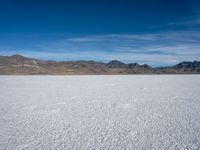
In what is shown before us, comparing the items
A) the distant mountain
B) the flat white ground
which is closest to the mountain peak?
the distant mountain

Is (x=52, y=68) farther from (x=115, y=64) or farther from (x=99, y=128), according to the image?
(x=115, y=64)

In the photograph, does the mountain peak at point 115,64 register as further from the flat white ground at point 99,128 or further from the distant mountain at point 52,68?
the flat white ground at point 99,128

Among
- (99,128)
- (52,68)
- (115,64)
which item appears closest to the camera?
(99,128)

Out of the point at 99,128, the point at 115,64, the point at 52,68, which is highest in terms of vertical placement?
the point at 115,64

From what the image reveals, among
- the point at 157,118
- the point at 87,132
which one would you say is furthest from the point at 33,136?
the point at 157,118

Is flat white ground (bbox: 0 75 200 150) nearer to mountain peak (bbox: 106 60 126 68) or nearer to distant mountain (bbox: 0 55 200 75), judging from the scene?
distant mountain (bbox: 0 55 200 75)

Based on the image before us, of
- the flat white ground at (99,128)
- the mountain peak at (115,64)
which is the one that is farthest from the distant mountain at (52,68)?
the flat white ground at (99,128)

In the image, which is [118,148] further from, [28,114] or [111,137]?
[28,114]

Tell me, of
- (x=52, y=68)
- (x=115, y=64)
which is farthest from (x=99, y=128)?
(x=115, y=64)

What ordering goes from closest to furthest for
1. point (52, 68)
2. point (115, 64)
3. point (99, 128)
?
point (99, 128) → point (52, 68) → point (115, 64)

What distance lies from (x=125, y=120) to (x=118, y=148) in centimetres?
209

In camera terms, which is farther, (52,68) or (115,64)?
(115,64)

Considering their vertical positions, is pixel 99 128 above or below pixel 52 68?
below

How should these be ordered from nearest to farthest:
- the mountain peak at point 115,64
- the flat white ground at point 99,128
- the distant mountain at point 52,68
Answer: the flat white ground at point 99,128, the distant mountain at point 52,68, the mountain peak at point 115,64
